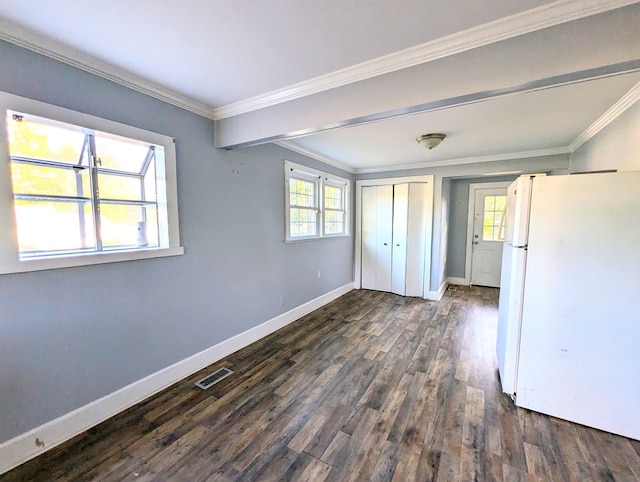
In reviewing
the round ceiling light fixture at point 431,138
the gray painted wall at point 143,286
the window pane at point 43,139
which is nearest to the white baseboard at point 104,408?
the gray painted wall at point 143,286

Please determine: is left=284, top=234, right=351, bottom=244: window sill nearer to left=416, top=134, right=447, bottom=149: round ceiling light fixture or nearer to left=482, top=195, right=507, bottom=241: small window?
left=416, top=134, right=447, bottom=149: round ceiling light fixture

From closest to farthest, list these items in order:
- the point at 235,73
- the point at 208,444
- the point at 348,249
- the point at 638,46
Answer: the point at 638,46 < the point at 208,444 < the point at 235,73 < the point at 348,249

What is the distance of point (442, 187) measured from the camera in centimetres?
471

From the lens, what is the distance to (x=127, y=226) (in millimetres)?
2141

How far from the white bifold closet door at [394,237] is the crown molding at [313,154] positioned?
716mm

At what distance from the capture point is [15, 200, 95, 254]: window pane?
5.34 ft

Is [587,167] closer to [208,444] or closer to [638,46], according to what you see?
[638,46]

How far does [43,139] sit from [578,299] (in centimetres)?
371

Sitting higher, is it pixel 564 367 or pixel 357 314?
pixel 564 367

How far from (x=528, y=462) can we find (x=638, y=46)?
2253 mm

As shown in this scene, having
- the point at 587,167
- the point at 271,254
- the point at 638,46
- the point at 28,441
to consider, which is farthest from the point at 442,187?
the point at 28,441

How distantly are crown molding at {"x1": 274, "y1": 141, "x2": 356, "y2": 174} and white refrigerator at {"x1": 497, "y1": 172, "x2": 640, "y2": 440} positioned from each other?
256 centimetres

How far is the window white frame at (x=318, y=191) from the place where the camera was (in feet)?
11.8

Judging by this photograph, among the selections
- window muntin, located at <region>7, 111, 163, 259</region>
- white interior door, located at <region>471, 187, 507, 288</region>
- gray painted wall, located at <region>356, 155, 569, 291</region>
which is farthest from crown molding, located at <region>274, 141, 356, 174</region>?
white interior door, located at <region>471, 187, 507, 288</region>
